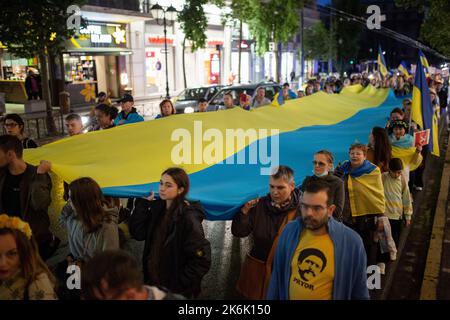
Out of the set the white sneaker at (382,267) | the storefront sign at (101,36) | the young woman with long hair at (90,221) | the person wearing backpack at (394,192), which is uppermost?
A: the storefront sign at (101,36)

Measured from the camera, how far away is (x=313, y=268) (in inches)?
126

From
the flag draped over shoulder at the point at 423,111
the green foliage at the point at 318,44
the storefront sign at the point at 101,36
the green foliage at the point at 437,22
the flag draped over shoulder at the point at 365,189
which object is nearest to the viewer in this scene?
the flag draped over shoulder at the point at 365,189

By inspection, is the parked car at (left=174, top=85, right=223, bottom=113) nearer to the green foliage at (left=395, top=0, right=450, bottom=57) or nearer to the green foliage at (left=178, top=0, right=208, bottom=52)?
the green foliage at (left=178, top=0, right=208, bottom=52)

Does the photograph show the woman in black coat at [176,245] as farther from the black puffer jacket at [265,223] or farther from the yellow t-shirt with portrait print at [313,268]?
the yellow t-shirt with portrait print at [313,268]

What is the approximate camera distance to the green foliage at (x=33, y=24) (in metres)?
13.7

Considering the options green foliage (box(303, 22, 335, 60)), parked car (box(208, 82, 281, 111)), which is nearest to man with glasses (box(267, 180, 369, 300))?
parked car (box(208, 82, 281, 111))

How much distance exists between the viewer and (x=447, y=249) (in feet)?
22.9

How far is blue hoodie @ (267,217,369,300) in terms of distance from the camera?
125 inches

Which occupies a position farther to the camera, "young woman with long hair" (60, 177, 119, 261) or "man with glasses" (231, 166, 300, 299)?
"man with glasses" (231, 166, 300, 299)

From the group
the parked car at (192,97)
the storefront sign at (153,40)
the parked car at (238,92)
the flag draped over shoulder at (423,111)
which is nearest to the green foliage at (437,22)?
the parked car at (238,92)

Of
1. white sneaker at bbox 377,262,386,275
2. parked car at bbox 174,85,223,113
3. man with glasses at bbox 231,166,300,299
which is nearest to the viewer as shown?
man with glasses at bbox 231,166,300,299

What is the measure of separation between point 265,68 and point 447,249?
41.9m

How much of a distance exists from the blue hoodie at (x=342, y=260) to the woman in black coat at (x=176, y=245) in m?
0.72

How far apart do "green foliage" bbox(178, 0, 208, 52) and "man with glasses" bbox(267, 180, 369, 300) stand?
24.7 m
